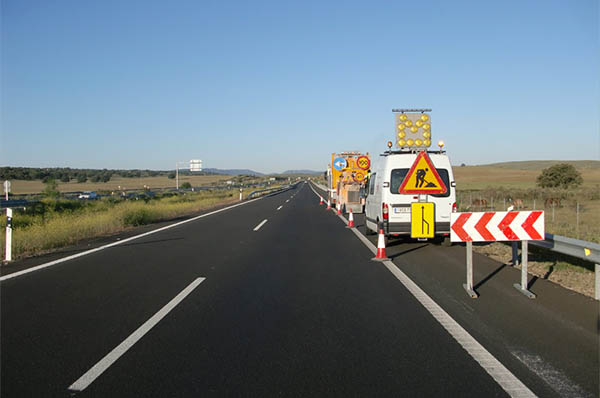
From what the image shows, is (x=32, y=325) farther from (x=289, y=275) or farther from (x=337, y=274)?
(x=337, y=274)

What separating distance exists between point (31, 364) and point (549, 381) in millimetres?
4665

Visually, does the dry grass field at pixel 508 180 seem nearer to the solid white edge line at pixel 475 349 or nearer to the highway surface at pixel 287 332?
the highway surface at pixel 287 332

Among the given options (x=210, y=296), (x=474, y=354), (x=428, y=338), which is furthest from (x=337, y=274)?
(x=474, y=354)

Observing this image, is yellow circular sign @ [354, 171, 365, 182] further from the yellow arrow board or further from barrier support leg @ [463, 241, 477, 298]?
barrier support leg @ [463, 241, 477, 298]

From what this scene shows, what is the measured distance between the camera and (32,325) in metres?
5.51

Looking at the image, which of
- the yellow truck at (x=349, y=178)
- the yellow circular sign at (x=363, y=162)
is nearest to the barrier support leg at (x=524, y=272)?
the yellow truck at (x=349, y=178)

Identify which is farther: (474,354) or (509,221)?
(509,221)

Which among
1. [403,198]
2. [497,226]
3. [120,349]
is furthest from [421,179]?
[120,349]

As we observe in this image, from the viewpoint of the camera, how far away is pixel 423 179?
11.0 metres

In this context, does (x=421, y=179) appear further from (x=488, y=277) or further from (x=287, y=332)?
(x=287, y=332)

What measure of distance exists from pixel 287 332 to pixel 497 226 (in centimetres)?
386

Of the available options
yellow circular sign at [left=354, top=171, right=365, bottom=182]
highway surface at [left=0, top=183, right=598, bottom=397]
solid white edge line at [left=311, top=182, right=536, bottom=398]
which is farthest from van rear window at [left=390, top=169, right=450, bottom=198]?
yellow circular sign at [left=354, top=171, right=365, bottom=182]

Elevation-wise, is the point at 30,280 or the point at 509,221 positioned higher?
the point at 509,221

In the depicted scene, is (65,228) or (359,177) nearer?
(65,228)
